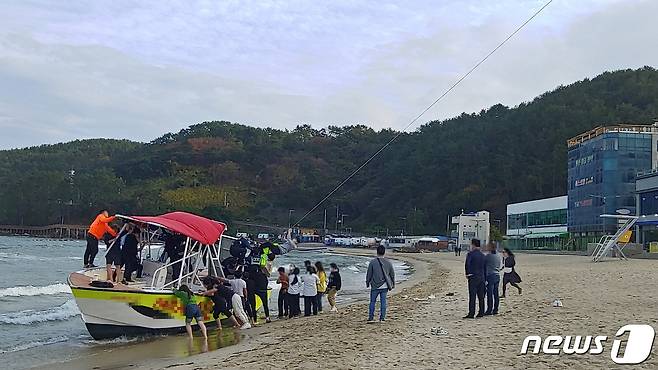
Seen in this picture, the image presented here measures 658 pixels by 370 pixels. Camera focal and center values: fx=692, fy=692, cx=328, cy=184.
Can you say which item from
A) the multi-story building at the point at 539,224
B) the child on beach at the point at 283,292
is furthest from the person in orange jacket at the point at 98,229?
the multi-story building at the point at 539,224

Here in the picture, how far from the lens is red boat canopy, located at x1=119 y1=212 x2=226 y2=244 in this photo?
15.6 m

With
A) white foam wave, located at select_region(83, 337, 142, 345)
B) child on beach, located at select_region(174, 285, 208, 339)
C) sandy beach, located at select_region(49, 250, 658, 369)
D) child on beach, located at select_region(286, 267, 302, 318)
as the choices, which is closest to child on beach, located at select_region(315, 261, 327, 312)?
child on beach, located at select_region(286, 267, 302, 318)

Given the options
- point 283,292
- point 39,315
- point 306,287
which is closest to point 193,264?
point 283,292

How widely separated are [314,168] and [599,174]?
103901 millimetres

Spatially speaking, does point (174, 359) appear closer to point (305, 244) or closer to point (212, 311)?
point (212, 311)

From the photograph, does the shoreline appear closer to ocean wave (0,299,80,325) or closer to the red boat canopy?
the red boat canopy

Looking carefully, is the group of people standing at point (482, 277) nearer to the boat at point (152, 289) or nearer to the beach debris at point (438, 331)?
the beach debris at point (438, 331)

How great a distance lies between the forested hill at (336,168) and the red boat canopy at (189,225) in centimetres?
7995

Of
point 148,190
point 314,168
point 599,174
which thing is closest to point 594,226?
point 599,174

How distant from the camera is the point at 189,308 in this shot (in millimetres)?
14727

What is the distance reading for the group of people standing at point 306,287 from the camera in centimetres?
1716

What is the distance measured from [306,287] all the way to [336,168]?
485 feet

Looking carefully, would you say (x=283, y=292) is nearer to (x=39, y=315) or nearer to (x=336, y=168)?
(x=39, y=315)

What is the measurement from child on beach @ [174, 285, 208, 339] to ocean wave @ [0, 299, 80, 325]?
6.49 metres
